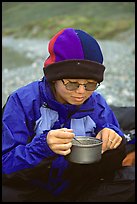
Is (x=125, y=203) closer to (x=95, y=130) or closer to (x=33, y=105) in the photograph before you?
(x=95, y=130)

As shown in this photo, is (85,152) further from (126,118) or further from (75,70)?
(126,118)

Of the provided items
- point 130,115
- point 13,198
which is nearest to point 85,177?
point 13,198

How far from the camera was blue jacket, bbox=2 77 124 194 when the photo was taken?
2.57m

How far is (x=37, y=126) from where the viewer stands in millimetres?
2727

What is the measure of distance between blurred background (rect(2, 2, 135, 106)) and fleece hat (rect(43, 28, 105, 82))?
4.62 meters

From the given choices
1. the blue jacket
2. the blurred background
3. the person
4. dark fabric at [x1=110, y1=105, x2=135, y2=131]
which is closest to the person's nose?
the person

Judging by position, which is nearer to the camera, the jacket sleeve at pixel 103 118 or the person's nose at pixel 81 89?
the person's nose at pixel 81 89

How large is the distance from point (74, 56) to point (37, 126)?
534 mm

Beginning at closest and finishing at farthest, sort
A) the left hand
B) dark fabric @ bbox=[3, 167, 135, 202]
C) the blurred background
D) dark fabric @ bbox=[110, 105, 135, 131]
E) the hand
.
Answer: the hand < the left hand < dark fabric @ bbox=[3, 167, 135, 202] < dark fabric @ bbox=[110, 105, 135, 131] < the blurred background

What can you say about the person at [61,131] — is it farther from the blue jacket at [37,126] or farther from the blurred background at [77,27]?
the blurred background at [77,27]

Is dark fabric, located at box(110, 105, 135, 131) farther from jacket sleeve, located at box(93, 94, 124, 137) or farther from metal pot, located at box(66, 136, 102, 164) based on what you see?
metal pot, located at box(66, 136, 102, 164)

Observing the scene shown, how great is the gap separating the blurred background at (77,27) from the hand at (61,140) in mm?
4873

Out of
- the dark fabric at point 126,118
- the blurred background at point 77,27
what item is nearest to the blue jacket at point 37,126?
the dark fabric at point 126,118

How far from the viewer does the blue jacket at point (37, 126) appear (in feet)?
8.42
